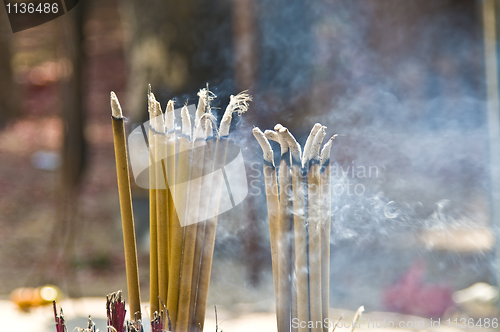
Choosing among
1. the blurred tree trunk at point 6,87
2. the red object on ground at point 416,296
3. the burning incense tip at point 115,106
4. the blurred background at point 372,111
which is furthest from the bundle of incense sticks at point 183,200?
the blurred tree trunk at point 6,87

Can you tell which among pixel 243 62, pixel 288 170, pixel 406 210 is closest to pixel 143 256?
pixel 243 62

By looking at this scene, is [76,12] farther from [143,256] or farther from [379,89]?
[379,89]

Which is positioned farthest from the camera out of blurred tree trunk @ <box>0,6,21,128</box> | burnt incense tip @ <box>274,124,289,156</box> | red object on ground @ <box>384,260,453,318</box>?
blurred tree trunk @ <box>0,6,21,128</box>

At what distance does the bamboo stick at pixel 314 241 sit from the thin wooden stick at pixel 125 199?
0.78ft

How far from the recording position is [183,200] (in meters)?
0.48

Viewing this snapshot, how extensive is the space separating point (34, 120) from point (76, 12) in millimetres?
838

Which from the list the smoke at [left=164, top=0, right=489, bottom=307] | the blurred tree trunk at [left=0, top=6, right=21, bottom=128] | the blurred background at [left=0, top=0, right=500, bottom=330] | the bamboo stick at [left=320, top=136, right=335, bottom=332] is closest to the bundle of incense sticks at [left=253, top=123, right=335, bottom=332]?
the bamboo stick at [left=320, top=136, right=335, bottom=332]

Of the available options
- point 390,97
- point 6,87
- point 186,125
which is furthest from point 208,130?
point 6,87

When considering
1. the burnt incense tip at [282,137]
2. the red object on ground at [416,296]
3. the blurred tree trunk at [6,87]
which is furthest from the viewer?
the blurred tree trunk at [6,87]

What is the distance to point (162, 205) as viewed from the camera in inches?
19.1

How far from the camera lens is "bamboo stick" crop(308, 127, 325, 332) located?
16.5 inches

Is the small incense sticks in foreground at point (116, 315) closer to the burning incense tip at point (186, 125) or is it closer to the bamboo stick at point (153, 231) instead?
the bamboo stick at point (153, 231)

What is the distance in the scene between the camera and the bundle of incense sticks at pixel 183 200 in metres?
0.47

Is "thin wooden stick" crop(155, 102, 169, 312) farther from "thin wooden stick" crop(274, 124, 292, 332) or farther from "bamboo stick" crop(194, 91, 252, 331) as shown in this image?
"thin wooden stick" crop(274, 124, 292, 332)
